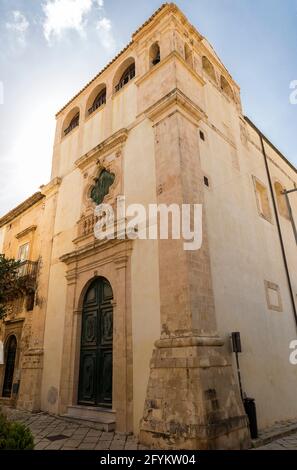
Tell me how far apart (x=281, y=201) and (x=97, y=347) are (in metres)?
9.84

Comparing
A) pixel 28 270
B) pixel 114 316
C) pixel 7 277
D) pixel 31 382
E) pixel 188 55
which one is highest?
pixel 188 55

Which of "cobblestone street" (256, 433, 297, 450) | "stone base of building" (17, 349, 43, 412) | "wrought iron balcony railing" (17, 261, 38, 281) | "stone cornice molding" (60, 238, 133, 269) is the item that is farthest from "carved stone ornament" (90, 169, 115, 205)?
"cobblestone street" (256, 433, 297, 450)

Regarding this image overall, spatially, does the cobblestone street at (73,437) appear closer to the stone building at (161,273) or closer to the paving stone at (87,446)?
the paving stone at (87,446)

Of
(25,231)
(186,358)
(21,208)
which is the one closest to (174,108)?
(186,358)

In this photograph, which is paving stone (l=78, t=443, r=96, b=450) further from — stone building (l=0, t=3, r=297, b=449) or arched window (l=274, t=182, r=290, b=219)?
arched window (l=274, t=182, r=290, b=219)

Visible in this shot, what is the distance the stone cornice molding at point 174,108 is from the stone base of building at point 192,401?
A: 5.70 meters

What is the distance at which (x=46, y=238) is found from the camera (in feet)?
38.1

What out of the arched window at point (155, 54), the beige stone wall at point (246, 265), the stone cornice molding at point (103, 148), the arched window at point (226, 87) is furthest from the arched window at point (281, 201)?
the stone cornice molding at point (103, 148)

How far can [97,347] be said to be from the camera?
8188 millimetres

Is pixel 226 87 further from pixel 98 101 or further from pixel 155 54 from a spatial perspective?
pixel 98 101

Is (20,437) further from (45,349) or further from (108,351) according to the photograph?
(45,349)
